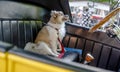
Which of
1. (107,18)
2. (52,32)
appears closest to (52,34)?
(52,32)

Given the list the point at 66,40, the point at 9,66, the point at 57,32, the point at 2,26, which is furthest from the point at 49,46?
the point at 9,66

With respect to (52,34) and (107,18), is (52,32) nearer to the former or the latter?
(52,34)

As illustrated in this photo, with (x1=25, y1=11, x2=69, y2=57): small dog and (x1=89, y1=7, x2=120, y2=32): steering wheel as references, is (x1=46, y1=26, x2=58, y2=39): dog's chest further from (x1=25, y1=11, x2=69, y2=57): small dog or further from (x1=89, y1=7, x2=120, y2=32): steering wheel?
(x1=89, y1=7, x2=120, y2=32): steering wheel

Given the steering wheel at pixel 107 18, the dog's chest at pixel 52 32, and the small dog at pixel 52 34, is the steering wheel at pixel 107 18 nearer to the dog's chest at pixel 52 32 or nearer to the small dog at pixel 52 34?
the small dog at pixel 52 34

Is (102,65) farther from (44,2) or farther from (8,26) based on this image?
(8,26)

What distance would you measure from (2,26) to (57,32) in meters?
0.74

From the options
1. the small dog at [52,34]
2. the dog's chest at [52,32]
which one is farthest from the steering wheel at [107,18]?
the dog's chest at [52,32]

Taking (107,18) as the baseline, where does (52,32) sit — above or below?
below

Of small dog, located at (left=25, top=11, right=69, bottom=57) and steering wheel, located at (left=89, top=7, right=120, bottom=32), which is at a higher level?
steering wheel, located at (left=89, top=7, right=120, bottom=32)

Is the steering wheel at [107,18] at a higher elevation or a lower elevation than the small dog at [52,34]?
higher

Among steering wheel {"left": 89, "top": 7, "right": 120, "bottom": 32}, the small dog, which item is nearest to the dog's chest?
the small dog

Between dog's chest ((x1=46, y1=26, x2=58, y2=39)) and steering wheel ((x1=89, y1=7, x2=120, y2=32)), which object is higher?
steering wheel ((x1=89, y1=7, x2=120, y2=32))

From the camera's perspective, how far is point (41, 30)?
247 centimetres

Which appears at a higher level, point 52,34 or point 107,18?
Result: point 107,18
